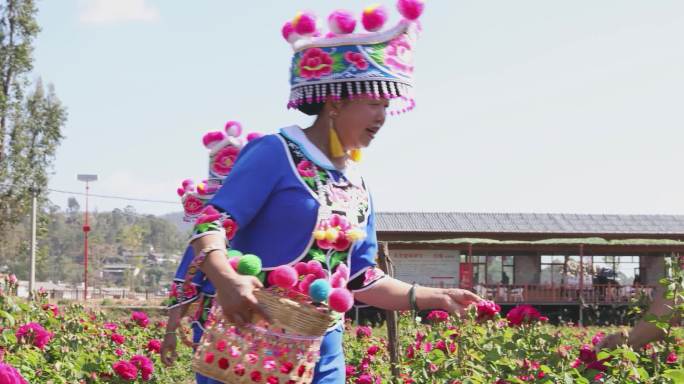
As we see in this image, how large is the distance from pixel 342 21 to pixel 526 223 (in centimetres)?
3067

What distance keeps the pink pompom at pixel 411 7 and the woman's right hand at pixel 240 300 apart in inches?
37.8

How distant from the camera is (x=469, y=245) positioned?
25.3 meters

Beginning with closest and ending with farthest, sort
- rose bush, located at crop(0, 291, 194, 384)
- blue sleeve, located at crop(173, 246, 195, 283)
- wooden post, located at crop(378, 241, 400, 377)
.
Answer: blue sleeve, located at crop(173, 246, 195, 283), rose bush, located at crop(0, 291, 194, 384), wooden post, located at crop(378, 241, 400, 377)

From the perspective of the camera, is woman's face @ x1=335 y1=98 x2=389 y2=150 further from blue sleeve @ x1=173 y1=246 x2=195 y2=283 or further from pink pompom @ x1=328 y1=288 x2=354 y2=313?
blue sleeve @ x1=173 y1=246 x2=195 y2=283

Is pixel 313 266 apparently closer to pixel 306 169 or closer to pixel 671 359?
pixel 306 169

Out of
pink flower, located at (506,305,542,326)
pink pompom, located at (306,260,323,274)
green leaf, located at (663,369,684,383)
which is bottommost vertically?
green leaf, located at (663,369,684,383)

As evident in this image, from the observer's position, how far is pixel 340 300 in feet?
6.72

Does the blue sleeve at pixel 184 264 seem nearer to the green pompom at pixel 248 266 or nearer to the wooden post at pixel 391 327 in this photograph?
the green pompom at pixel 248 266

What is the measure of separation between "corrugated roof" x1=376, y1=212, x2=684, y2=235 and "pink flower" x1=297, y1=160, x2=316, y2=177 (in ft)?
84.5

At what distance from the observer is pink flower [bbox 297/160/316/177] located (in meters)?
2.43

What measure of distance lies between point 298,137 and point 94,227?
548ft

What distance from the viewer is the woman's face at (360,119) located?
8.20ft

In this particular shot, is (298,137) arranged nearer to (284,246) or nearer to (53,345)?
(284,246)

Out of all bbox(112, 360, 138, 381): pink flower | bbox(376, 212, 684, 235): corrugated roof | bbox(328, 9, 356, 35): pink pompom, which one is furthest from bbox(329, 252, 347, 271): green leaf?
bbox(376, 212, 684, 235): corrugated roof
